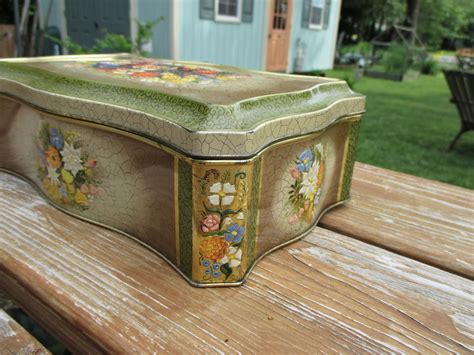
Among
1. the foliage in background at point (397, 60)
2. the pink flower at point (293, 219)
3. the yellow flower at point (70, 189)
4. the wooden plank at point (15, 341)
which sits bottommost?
the foliage in background at point (397, 60)

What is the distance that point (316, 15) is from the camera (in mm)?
8094

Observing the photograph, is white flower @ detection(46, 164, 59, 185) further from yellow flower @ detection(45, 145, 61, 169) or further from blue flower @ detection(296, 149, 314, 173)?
blue flower @ detection(296, 149, 314, 173)

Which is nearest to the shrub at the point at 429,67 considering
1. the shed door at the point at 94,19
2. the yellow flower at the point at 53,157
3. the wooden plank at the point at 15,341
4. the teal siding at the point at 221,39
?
the teal siding at the point at 221,39

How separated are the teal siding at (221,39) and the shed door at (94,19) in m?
0.69

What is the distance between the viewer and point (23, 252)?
0.76 meters

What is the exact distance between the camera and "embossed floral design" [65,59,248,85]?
0.89m

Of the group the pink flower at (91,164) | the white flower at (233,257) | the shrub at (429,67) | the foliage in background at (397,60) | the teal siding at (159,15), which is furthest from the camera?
the shrub at (429,67)

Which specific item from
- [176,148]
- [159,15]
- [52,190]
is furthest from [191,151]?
[159,15]

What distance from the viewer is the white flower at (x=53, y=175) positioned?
2.93 feet

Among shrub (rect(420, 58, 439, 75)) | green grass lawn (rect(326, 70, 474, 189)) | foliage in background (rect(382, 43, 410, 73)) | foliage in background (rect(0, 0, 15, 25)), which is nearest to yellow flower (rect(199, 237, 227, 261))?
green grass lawn (rect(326, 70, 474, 189))

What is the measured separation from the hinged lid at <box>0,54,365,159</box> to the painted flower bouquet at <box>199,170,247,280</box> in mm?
46

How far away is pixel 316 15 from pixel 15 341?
836 centimetres

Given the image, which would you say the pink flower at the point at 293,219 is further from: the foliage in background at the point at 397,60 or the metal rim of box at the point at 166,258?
the foliage in background at the point at 397,60

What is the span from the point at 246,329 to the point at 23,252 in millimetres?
427
